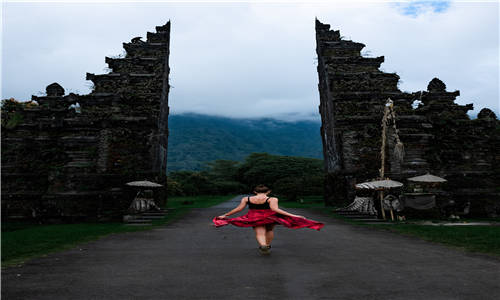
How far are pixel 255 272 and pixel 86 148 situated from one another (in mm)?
17598

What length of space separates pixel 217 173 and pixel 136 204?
54795 mm

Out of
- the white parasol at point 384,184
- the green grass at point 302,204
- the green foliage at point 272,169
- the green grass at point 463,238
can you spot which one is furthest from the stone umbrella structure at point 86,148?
the green foliage at point 272,169

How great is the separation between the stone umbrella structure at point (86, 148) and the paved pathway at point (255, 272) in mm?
9329

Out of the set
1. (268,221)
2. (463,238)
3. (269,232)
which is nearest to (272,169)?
(463,238)

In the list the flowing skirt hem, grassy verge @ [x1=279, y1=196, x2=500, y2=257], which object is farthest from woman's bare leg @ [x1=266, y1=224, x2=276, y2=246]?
grassy verge @ [x1=279, y1=196, x2=500, y2=257]

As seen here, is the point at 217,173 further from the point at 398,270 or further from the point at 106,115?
the point at 398,270

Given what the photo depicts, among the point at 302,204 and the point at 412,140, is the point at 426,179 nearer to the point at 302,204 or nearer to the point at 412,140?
the point at 412,140

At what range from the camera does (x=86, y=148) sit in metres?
21.0

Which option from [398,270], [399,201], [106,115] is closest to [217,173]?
[106,115]

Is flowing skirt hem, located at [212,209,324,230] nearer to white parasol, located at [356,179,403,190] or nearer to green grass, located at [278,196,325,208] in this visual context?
white parasol, located at [356,179,403,190]

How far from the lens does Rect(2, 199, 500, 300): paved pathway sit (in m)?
5.15

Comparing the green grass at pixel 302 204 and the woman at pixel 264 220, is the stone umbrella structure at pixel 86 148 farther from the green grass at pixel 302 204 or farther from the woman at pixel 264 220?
the woman at pixel 264 220

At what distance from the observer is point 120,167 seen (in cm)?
2103

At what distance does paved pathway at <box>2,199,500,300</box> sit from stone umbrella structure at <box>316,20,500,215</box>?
39.9 ft
